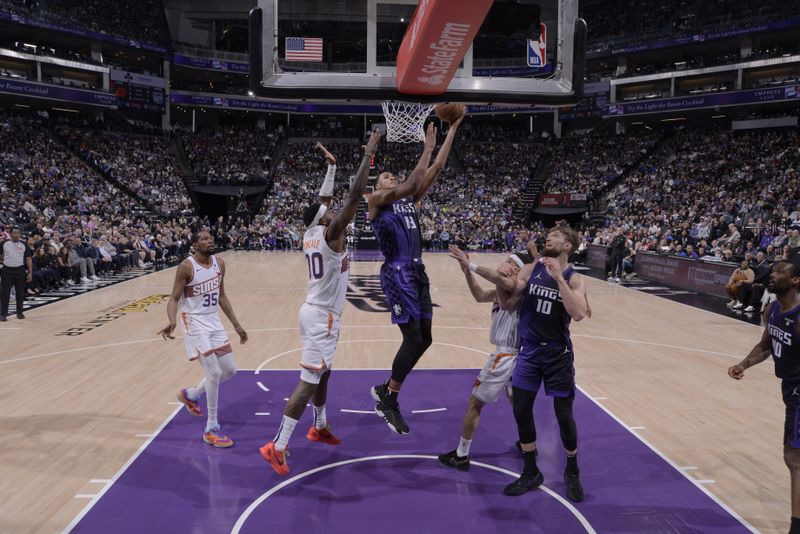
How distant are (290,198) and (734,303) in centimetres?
2439

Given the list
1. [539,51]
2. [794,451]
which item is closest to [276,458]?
[794,451]

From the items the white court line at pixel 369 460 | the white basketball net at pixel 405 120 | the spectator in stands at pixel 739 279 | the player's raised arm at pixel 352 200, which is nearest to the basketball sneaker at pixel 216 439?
the white court line at pixel 369 460

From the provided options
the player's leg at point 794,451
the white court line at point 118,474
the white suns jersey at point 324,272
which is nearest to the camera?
the player's leg at point 794,451

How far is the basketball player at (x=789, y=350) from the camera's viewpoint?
3.52m

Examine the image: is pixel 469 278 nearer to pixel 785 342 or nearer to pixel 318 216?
pixel 318 216

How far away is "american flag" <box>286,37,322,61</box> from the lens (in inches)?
255

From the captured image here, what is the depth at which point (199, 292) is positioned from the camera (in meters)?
5.14

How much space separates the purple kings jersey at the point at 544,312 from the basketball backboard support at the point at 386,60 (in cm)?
320

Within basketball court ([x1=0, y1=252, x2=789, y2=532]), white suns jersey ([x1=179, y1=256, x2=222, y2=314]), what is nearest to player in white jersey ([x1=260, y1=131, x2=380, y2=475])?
basketball court ([x1=0, y1=252, x2=789, y2=532])

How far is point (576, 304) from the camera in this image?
375cm

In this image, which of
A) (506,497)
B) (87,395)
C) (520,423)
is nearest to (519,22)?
(520,423)

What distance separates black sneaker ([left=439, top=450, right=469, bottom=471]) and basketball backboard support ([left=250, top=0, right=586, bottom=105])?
13.0 feet

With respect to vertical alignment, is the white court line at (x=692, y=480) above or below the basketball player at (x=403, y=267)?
below

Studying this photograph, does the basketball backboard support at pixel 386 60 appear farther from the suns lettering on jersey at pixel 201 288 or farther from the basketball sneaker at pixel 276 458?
the basketball sneaker at pixel 276 458
